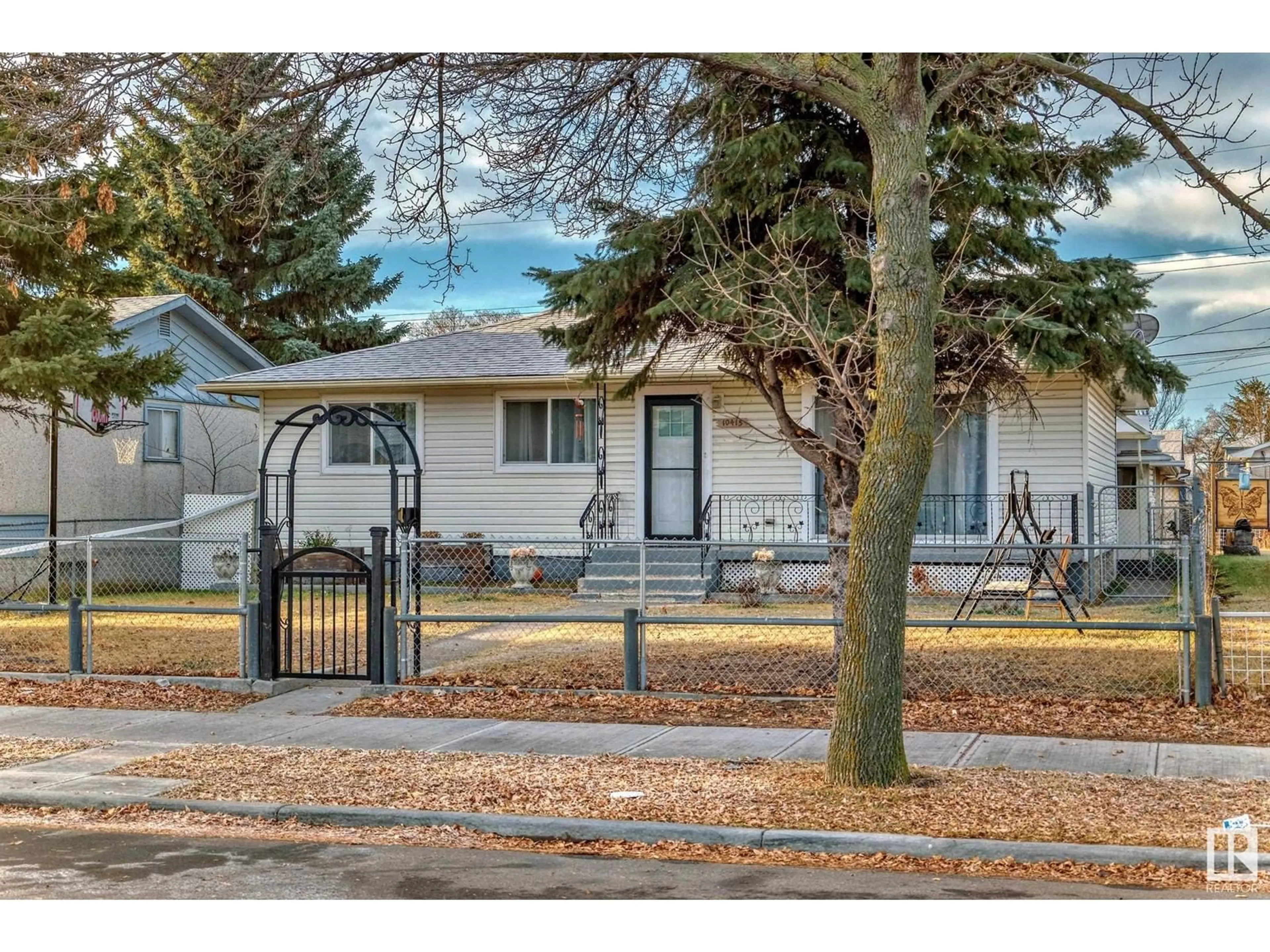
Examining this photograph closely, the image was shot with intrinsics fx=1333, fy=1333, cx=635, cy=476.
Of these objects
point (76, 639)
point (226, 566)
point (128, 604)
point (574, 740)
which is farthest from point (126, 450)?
point (574, 740)

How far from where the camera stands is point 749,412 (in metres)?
21.5

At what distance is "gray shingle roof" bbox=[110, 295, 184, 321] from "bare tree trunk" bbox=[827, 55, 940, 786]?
20.6 metres

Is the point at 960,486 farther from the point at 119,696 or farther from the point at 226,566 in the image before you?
the point at 119,696

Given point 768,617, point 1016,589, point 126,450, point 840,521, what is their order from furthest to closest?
point 126,450
point 1016,589
point 768,617
point 840,521

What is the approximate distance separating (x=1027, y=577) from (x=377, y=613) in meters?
11.0

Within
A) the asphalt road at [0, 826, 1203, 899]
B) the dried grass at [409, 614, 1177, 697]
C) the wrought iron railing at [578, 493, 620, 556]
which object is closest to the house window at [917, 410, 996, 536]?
the dried grass at [409, 614, 1177, 697]

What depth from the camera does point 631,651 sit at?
11.6 meters

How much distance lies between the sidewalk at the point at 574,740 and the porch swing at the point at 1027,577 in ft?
10.4

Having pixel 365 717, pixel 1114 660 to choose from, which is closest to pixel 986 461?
pixel 1114 660

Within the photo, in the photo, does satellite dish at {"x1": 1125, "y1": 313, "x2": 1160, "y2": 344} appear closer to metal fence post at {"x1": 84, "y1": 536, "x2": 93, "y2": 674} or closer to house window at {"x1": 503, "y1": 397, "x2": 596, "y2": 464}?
house window at {"x1": 503, "y1": 397, "x2": 596, "y2": 464}

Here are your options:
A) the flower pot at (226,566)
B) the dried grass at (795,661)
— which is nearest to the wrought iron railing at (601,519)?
the dried grass at (795,661)

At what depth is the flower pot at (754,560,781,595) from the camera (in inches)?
802

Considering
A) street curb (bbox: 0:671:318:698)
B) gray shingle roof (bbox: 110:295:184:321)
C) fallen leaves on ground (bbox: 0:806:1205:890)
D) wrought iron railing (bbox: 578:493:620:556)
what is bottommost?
fallen leaves on ground (bbox: 0:806:1205:890)

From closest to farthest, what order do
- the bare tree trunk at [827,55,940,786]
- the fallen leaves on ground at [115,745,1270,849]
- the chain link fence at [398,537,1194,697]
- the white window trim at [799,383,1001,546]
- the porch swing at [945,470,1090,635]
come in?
1. the fallen leaves on ground at [115,745,1270,849]
2. the bare tree trunk at [827,55,940,786]
3. the chain link fence at [398,537,1194,697]
4. the porch swing at [945,470,1090,635]
5. the white window trim at [799,383,1001,546]
